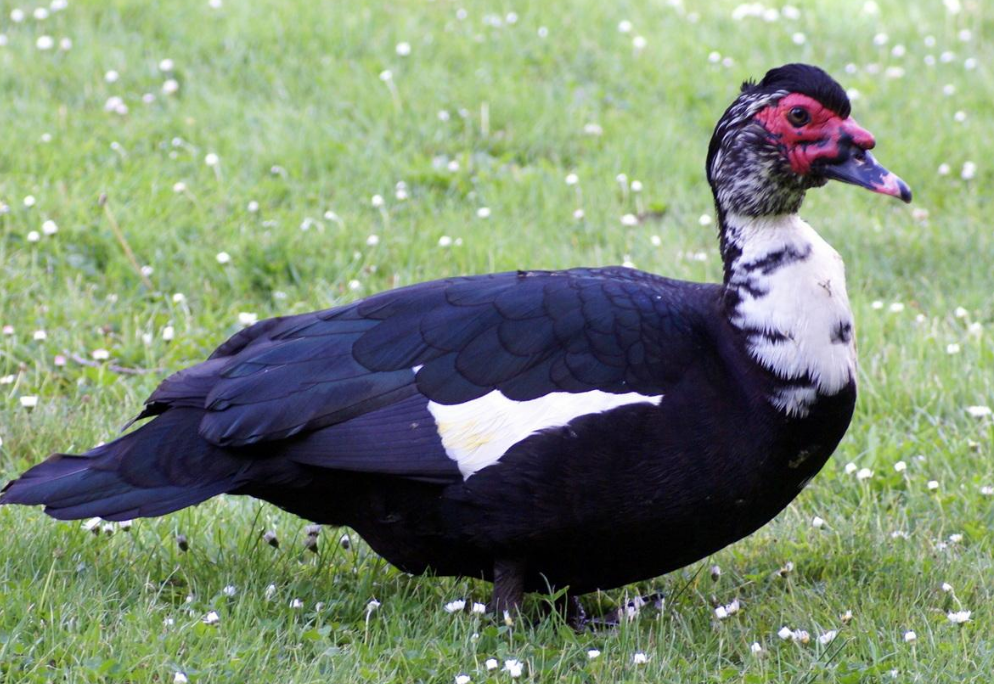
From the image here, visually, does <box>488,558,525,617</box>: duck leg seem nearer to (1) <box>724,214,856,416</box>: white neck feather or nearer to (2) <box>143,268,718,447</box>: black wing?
(2) <box>143,268,718,447</box>: black wing

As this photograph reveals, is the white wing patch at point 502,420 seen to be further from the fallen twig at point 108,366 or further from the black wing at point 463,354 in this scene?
the fallen twig at point 108,366

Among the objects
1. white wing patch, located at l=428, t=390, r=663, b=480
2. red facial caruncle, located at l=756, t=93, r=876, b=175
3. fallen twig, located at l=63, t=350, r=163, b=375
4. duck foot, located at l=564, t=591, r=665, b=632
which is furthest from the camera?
fallen twig, located at l=63, t=350, r=163, b=375

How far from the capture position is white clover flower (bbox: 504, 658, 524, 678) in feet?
11.3

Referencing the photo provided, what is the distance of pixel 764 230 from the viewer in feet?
12.4

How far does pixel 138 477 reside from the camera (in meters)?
3.82

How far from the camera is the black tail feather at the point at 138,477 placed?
12.3ft

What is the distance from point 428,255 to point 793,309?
8.87 feet

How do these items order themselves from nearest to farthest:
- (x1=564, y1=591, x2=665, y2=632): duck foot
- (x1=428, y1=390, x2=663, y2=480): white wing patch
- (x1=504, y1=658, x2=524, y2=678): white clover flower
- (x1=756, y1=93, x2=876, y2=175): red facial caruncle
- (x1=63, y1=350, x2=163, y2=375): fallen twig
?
(x1=504, y1=658, x2=524, y2=678): white clover flower
(x1=428, y1=390, x2=663, y2=480): white wing patch
(x1=756, y1=93, x2=876, y2=175): red facial caruncle
(x1=564, y1=591, x2=665, y2=632): duck foot
(x1=63, y1=350, x2=163, y2=375): fallen twig

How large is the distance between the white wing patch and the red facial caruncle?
2.59 feet

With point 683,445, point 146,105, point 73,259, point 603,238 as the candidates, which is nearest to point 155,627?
point 683,445

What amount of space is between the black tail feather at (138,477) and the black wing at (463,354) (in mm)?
85

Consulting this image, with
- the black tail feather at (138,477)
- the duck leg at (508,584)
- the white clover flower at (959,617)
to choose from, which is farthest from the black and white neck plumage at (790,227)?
the black tail feather at (138,477)

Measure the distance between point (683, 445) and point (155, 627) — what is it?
4.73 ft

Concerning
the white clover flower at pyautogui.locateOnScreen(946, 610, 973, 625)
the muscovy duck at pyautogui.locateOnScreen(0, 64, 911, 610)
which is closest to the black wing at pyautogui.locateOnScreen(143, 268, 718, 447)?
the muscovy duck at pyautogui.locateOnScreen(0, 64, 911, 610)
